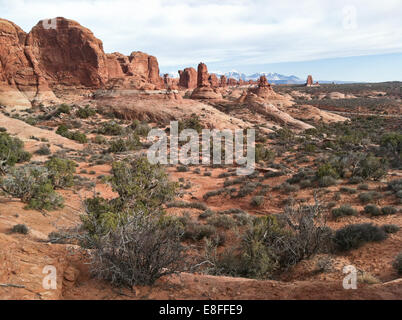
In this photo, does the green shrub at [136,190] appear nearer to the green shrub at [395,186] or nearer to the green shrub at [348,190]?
the green shrub at [348,190]

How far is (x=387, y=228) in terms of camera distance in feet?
20.9

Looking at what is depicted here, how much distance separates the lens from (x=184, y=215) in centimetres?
826

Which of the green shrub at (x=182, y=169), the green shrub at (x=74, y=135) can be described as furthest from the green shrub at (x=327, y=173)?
the green shrub at (x=74, y=135)

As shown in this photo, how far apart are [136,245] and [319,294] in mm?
2466

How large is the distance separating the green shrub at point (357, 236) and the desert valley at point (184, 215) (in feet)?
0.09

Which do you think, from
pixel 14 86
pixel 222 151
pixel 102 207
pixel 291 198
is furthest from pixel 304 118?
pixel 14 86

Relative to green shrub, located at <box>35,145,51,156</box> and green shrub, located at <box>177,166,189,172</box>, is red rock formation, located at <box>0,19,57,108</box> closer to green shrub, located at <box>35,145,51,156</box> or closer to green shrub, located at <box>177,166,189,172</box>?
green shrub, located at <box>35,145,51,156</box>

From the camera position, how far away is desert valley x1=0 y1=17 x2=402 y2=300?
335 centimetres

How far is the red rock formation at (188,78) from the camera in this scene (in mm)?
84312

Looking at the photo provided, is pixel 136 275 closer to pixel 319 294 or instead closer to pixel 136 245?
pixel 136 245

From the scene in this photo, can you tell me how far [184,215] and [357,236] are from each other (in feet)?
16.0

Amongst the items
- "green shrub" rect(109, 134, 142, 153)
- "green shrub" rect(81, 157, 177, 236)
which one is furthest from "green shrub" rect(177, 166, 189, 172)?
"green shrub" rect(81, 157, 177, 236)

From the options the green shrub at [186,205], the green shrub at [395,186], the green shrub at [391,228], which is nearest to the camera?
the green shrub at [391,228]

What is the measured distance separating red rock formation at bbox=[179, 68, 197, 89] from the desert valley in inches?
2276
